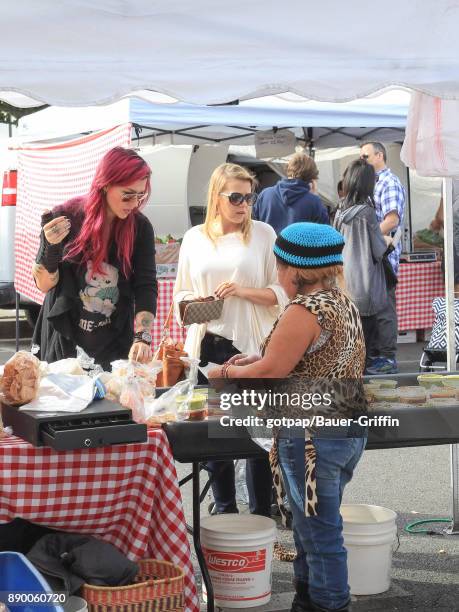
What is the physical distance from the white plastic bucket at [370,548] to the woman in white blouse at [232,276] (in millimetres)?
749

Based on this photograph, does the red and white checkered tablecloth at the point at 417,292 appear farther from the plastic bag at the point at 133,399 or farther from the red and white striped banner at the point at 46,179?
the plastic bag at the point at 133,399

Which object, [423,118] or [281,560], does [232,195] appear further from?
[281,560]

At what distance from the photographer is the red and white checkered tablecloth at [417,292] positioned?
36.7 feet

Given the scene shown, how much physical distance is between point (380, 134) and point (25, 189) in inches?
193

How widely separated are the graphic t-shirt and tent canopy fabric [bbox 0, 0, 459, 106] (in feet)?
3.48

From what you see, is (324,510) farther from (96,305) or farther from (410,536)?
(410,536)

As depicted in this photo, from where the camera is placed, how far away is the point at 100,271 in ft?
14.1

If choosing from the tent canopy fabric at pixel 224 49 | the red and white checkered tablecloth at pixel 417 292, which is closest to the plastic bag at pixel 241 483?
the tent canopy fabric at pixel 224 49

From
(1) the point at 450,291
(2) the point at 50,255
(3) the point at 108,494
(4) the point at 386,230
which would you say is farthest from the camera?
(4) the point at 386,230

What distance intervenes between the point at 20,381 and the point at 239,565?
1.16 m

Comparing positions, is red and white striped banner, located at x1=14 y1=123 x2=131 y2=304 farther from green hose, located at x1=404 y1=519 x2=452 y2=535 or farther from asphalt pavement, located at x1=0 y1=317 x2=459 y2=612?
green hose, located at x1=404 y1=519 x2=452 y2=535

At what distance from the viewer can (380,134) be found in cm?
1295

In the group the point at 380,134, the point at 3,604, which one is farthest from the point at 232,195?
the point at 380,134

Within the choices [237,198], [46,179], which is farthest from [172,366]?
[46,179]
